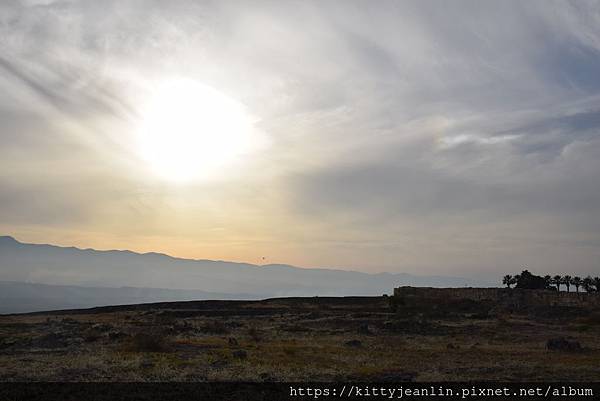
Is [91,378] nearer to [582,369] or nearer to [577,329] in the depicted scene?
[582,369]

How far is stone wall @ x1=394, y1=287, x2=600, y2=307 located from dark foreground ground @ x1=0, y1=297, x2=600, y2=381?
40.8 feet

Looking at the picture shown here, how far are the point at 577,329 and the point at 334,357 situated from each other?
1305 inches

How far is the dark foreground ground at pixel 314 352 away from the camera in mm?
26812

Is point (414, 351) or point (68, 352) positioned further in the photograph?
point (414, 351)

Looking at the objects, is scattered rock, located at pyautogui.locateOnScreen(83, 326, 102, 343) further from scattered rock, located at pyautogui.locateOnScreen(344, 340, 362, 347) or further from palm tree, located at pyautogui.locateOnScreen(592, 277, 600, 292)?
palm tree, located at pyautogui.locateOnScreen(592, 277, 600, 292)

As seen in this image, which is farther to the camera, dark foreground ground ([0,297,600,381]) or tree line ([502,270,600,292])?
tree line ([502,270,600,292])

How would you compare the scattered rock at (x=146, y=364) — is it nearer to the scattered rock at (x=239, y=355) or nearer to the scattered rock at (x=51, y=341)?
the scattered rock at (x=239, y=355)

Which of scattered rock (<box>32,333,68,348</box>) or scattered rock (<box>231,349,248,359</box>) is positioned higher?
scattered rock (<box>231,349,248,359</box>)

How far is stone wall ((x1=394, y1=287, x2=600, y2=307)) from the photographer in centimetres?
7353

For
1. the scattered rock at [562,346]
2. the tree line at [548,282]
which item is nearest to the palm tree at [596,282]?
the tree line at [548,282]

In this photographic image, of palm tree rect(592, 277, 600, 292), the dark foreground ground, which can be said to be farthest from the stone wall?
palm tree rect(592, 277, 600, 292)

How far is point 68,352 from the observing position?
34.5 m

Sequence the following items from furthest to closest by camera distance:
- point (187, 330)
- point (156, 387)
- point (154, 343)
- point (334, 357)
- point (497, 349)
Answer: point (187, 330), point (497, 349), point (154, 343), point (334, 357), point (156, 387)

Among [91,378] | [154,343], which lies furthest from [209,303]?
[91,378]
